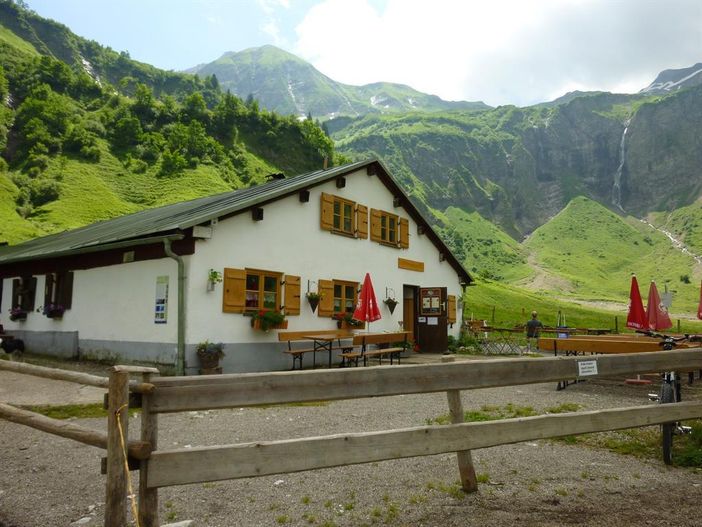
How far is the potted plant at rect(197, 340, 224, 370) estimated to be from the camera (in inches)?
474

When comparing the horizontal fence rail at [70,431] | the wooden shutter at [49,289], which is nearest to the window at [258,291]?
the wooden shutter at [49,289]

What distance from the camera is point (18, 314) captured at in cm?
1783

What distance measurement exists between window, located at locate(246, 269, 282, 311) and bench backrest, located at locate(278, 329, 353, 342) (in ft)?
2.73

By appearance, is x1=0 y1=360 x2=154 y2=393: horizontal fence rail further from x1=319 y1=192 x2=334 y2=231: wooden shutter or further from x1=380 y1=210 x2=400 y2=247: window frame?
x1=380 y1=210 x2=400 y2=247: window frame

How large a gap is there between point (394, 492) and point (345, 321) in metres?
11.8

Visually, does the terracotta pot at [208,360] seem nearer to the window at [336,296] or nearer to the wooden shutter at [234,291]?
the wooden shutter at [234,291]

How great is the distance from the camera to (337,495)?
14.3ft

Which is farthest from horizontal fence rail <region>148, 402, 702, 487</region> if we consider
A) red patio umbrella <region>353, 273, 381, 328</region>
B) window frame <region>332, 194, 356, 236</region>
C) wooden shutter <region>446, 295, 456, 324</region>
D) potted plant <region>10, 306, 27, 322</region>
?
potted plant <region>10, 306, 27, 322</region>

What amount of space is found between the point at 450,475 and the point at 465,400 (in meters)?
4.55

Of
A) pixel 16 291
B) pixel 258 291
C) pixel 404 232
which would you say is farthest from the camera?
pixel 404 232

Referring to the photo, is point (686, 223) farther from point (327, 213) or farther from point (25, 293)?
point (25, 293)

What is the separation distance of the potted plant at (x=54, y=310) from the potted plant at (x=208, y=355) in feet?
21.8

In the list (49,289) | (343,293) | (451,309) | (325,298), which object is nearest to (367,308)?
(325,298)

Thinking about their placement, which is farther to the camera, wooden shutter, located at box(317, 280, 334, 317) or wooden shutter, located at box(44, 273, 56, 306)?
wooden shutter, located at box(44, 273, 56, 306)
